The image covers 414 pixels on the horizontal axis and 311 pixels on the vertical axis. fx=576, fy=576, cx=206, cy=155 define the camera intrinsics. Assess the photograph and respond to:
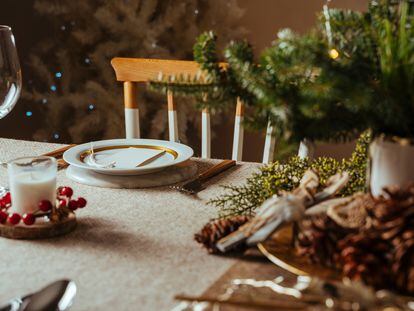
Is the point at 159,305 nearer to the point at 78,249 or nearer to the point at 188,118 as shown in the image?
the point at 78,249

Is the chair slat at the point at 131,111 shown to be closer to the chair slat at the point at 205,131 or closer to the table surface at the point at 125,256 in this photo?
the chair slat at the point at 205,131

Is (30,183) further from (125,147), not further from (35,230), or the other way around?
(125,147)

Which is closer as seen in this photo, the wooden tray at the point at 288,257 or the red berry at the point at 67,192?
the wooden tray at the point at 288,257

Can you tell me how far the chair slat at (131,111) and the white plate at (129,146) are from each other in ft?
1.21

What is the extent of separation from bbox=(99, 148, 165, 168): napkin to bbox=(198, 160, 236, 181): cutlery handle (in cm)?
12

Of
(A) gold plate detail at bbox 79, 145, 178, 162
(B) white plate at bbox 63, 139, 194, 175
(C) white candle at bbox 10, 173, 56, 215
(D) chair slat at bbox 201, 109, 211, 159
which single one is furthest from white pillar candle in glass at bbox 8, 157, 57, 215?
(D) chair slat at bbox 201, 109, 211, 159

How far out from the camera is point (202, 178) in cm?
116

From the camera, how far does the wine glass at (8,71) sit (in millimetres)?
1103

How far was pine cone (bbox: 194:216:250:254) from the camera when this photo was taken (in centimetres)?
81

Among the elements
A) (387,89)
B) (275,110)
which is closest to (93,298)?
(275,110)

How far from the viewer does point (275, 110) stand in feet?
2.42

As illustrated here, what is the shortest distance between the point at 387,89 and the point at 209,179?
1.69 ft

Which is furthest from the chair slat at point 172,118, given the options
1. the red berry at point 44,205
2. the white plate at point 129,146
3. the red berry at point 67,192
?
the red berry at point 44,205

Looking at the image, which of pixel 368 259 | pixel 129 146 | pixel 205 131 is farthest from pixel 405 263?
pixel 205 131
